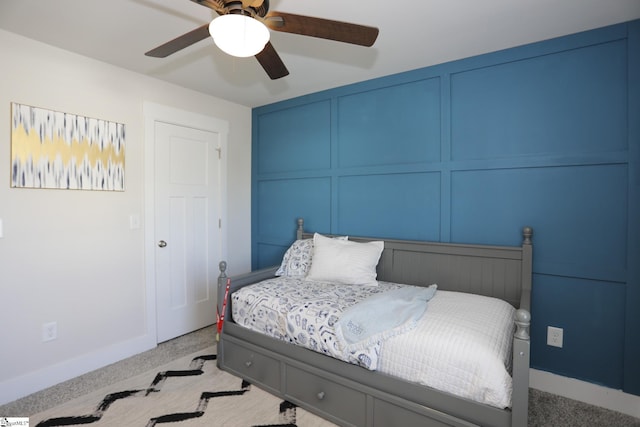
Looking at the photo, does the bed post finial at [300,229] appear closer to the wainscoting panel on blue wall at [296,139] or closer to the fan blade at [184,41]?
the wainscoting panel on blue wall at [296,139]

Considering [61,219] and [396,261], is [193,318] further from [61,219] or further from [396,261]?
[396,261]

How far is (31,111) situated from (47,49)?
0.46 metres

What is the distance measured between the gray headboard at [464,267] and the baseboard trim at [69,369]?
7.12 ft

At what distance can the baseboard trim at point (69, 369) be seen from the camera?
7.07 ft

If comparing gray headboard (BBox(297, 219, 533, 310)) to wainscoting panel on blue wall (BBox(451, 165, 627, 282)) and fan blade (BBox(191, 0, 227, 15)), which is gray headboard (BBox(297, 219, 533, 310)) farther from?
fan blade (BBox(191, 0, 227, 15))

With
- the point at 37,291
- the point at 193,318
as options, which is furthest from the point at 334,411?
the point at 37,291

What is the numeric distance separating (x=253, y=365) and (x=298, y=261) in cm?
91

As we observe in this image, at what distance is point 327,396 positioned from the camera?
75.9 inches

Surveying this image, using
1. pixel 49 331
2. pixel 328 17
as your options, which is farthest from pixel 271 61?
pixel 49 331

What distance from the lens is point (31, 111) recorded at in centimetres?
225

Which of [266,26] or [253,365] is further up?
[266,26]

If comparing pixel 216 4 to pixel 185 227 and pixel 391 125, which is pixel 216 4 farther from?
pixel 185 227

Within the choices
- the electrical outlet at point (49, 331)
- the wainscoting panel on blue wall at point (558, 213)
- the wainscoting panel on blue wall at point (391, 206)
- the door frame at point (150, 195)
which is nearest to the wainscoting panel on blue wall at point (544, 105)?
the wainscoting panel on blue wall at point (558, 213)

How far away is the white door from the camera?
3.04 m
